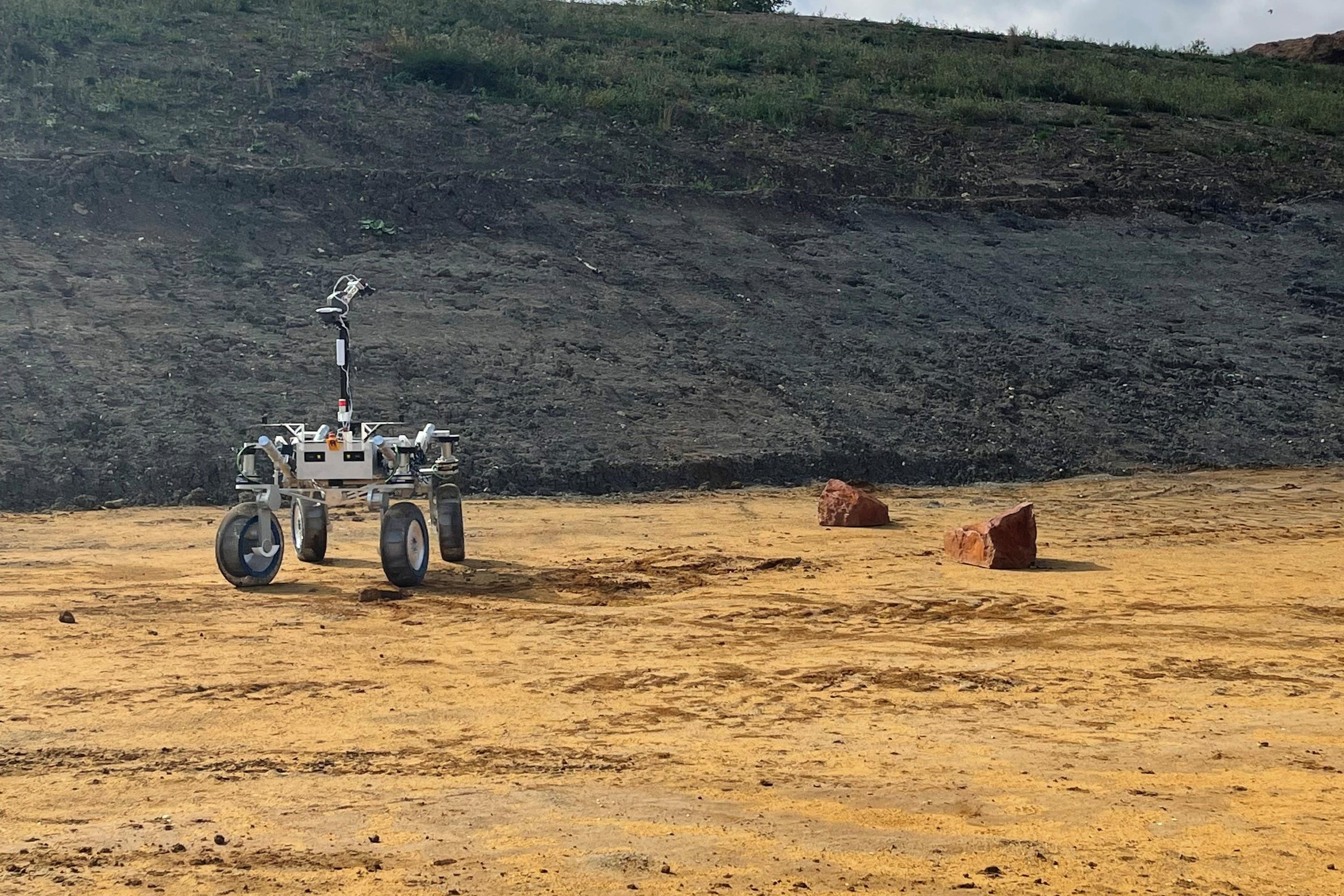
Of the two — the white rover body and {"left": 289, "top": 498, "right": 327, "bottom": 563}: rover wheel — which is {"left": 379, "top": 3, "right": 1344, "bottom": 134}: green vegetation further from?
the white rover body

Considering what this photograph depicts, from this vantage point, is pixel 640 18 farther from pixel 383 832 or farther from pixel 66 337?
pixel 383 832

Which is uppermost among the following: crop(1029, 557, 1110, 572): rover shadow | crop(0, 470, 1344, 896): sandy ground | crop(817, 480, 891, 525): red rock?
crop(817, 480, 891, 525): red rock

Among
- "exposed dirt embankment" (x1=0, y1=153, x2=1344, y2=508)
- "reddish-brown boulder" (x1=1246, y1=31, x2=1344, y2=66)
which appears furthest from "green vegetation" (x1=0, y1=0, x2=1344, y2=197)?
"reddish-brown boulder" (x1=1246, y1=31, x2=1344, y2=66)

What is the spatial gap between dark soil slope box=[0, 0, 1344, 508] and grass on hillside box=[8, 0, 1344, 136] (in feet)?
2.09

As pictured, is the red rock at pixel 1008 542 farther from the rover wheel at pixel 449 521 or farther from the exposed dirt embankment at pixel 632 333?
the exposed dirt embankment at pixel 632 333

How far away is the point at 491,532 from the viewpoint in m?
13.3

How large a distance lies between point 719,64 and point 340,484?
24.7 meters

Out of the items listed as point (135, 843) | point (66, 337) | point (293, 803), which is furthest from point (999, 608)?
point (66, 337)

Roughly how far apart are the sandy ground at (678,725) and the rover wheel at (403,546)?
0.24 metres

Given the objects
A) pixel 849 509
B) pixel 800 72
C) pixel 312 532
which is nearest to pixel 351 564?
pixel 312 532

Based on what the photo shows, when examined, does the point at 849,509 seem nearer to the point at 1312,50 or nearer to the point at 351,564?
the point at 351,564

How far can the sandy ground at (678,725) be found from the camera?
4.55 meters

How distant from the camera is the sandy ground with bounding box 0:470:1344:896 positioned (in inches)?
179

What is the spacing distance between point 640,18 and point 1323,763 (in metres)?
33.3
